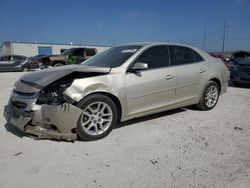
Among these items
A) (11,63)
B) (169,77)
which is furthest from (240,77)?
(11,63)

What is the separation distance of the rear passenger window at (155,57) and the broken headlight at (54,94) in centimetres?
147

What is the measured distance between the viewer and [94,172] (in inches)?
122

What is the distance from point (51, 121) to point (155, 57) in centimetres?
234

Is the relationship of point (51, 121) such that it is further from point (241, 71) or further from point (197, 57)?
point (241, 71)

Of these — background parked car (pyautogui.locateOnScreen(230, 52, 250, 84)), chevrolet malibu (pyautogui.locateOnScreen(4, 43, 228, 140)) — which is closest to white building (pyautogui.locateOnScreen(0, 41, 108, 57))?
background parked car (pyautogui.locateOnScreen(230, 52, 250, 84))

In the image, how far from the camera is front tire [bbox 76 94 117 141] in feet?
13.0

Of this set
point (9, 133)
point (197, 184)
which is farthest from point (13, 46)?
point (197, 184)

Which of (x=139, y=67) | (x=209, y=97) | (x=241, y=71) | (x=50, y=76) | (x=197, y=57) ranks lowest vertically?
(x=209, y=97)

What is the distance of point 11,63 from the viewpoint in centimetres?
2005

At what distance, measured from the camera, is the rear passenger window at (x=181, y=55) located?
524 cm

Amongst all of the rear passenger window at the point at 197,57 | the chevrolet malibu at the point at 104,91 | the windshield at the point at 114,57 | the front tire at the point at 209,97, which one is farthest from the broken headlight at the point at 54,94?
the front tire at the point at 209,97

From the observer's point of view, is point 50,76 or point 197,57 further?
point 197,57

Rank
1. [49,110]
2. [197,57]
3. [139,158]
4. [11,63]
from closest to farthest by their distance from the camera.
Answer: [139,158], [49,110], [197,57], [11,63]

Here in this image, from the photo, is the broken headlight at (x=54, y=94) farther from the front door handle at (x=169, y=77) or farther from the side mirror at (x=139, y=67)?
the front door handle at (x=169, y=77)
